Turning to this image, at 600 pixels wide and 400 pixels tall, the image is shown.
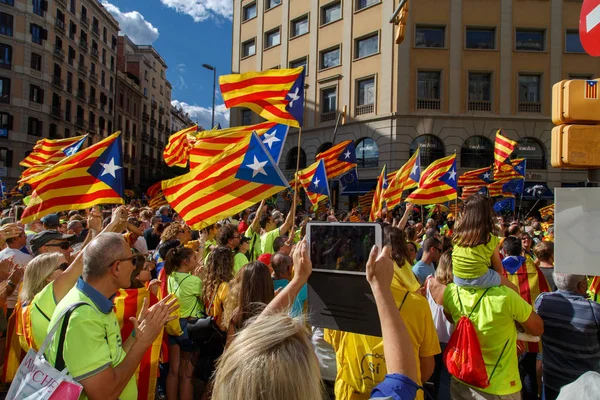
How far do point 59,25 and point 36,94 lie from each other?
725cm

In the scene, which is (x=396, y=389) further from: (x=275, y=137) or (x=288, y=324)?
(x=275, y=137)

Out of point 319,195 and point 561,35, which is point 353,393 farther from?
point 561,35

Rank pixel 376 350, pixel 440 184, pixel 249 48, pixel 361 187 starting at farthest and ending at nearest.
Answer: pixel 249 48 → pixel 361 187 → pixel 440 184 → pixel 376 350

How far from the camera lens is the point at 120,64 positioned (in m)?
58.0

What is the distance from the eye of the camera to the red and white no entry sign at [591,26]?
2.58 metres

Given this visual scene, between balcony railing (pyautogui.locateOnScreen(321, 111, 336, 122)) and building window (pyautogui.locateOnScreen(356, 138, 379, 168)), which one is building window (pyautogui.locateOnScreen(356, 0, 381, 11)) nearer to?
balcony railing (pyautogui.locateOnScreen(321, 111, 336, 122))


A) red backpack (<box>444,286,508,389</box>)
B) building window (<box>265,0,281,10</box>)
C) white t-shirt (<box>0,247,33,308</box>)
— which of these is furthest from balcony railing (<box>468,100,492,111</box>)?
white t-shirt (<box>0,247,33,308</box>)

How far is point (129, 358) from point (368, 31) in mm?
26423

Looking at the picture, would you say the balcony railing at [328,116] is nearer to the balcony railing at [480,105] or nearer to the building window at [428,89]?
the building window at [428,89]

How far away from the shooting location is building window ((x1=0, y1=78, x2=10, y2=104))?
122 feet

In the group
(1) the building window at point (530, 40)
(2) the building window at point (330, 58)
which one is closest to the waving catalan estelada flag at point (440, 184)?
(1) the building window at point (530, 40)

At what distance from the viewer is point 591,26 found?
2.65 m

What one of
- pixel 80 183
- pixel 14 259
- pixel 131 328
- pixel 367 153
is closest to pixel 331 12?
pixel 367 153

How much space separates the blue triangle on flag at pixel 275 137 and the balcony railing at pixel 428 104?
740 inches
